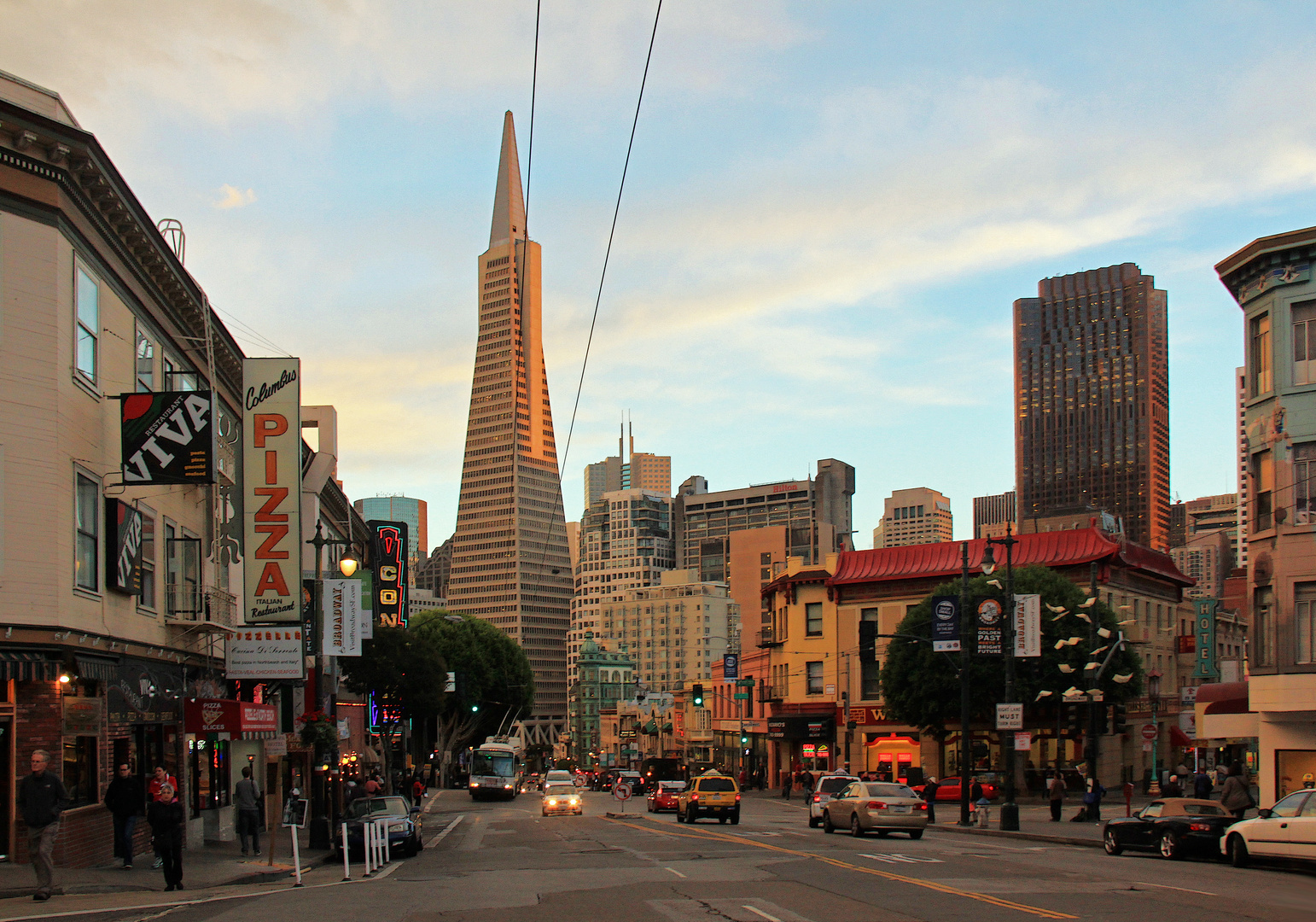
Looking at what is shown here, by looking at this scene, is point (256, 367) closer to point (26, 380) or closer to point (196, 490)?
point (196, 490)

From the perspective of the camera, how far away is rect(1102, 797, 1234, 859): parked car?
82.4ft

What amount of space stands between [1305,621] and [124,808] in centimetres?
3001

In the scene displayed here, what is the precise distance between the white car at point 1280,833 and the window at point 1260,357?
56.4 feet

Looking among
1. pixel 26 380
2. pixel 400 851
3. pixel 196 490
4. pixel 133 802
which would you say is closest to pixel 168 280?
pixel 196 490

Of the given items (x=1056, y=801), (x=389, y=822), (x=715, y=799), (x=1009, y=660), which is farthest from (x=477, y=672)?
(x=389, y=822)

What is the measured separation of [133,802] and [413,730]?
7138 centimetres

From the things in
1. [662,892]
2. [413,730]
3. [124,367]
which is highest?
[124,367]

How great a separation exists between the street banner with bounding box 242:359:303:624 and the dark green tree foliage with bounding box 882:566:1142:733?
28.6 meters

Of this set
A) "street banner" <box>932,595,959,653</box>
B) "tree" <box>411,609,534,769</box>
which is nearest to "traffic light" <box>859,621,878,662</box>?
"street banner" <box>932,595,959,653</box>

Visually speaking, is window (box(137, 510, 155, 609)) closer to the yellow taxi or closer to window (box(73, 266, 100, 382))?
window (box(73, 266, 100, 382))

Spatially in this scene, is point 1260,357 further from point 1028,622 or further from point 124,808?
point 124,808

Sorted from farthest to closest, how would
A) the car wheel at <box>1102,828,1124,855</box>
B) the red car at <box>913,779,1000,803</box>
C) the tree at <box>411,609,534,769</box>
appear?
the tree at <box>411,609,534,769</box>
the red car at <box>913,779,1000,803</box>
the car wheel at <box>1102,828,1124,855</box>

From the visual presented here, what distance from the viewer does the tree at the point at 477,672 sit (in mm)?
96875

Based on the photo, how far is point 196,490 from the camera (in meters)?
32.2
